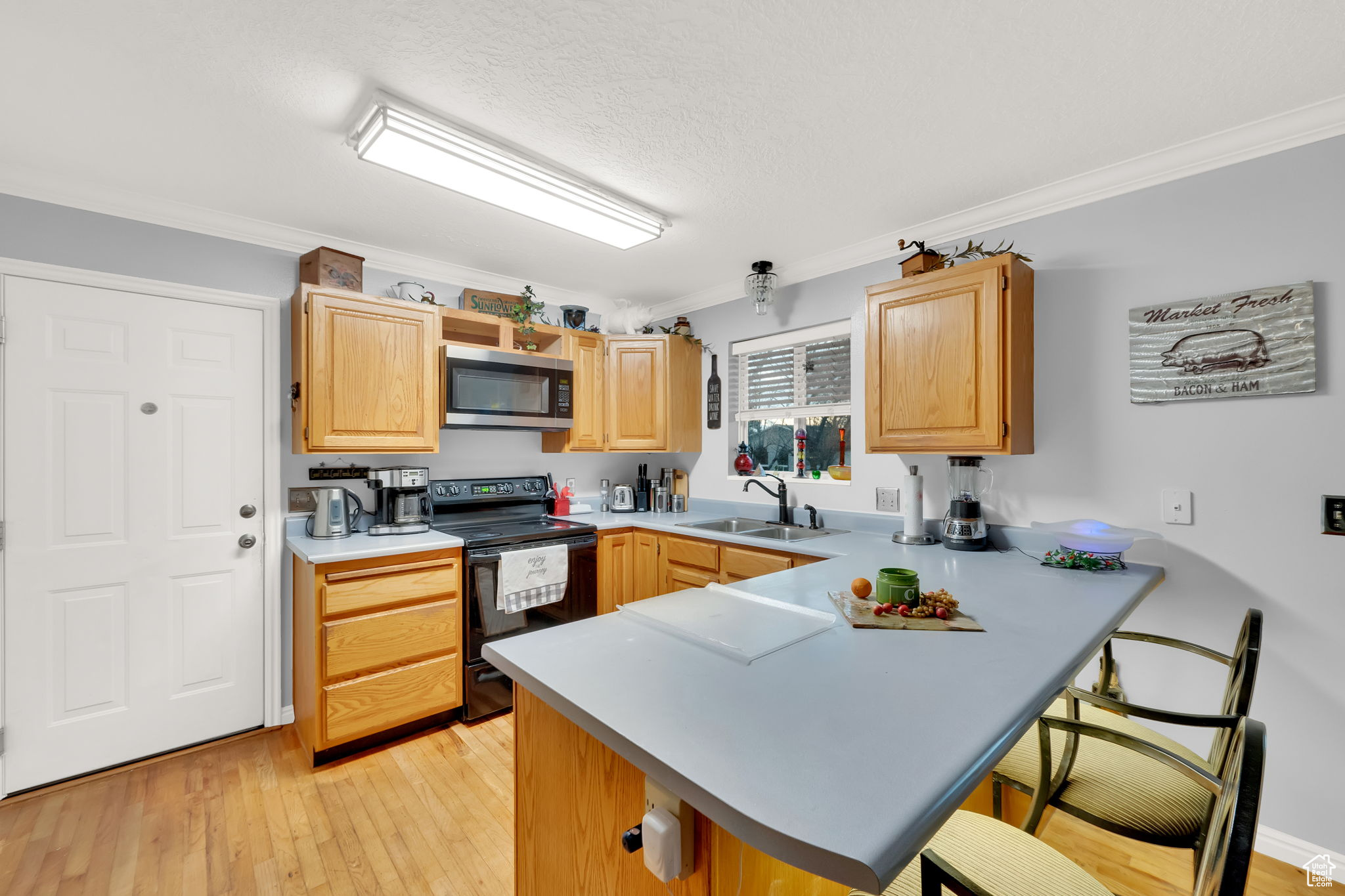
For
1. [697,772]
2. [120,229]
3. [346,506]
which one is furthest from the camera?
[346,506]

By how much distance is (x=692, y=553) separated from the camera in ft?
10.1

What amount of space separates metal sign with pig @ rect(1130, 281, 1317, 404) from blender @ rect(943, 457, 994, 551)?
2.04ft

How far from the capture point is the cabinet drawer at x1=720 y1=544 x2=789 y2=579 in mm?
2607

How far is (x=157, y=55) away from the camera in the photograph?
1522 millimetres

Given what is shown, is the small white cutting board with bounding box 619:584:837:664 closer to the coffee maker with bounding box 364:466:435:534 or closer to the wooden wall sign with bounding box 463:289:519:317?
the coffee maker with bounding box 364:466:435:534

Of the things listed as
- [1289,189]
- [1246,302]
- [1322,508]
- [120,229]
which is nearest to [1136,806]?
[1322,508]

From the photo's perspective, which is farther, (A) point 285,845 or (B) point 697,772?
(A) point 285,845

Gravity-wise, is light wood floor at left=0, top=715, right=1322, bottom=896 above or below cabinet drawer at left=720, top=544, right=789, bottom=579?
below

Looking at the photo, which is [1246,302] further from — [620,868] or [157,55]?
[157,55]

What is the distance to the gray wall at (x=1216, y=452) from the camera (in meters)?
→ 1.75

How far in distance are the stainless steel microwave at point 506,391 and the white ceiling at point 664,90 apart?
82 cm

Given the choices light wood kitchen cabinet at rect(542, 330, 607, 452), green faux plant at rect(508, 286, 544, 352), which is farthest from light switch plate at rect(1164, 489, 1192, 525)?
green faux plant at rect(508, 286, 544, 352)

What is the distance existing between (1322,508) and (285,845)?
3540mm

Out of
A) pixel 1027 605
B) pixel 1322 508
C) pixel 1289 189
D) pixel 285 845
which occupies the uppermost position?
pixel 1289 189
